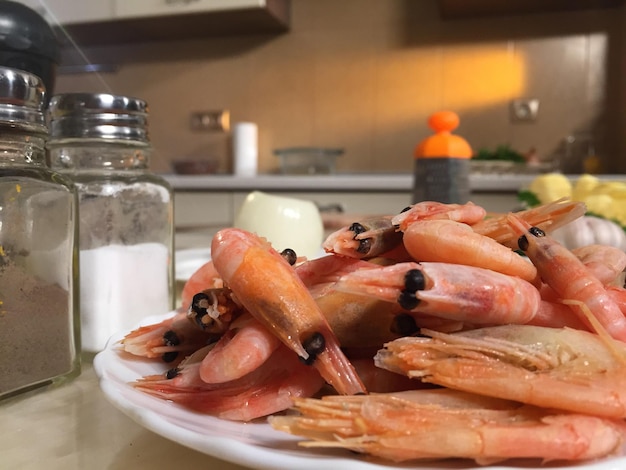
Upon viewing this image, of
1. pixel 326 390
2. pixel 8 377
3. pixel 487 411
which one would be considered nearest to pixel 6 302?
pixel 8 377

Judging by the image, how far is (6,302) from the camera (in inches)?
21.9

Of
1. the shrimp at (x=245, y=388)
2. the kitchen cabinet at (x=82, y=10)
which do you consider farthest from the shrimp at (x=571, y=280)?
the kitchen cabinet at (x=82, y=10)

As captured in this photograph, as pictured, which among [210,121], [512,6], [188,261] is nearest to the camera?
[188,261]

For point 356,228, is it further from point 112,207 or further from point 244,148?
point 244,148

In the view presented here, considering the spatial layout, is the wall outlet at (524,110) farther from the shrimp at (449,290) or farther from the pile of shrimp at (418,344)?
the shrimp at (449,290)

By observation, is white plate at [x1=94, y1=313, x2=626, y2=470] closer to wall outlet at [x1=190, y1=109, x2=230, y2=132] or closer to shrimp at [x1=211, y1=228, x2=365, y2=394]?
shrimp at [x1=211, y1=228, x2=365, y2=394]

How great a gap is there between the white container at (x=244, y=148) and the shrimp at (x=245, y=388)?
2.83 m

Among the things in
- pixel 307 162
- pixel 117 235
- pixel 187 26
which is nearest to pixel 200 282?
pixel 117 235

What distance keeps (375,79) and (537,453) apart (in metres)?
3.09

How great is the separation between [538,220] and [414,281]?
8.8 inches

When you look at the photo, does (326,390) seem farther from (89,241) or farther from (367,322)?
(89,241)

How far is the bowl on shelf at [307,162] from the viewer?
10.1ft

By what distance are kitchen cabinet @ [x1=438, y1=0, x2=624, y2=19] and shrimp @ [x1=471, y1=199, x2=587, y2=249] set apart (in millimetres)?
2575

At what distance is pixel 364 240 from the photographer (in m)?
0.52
